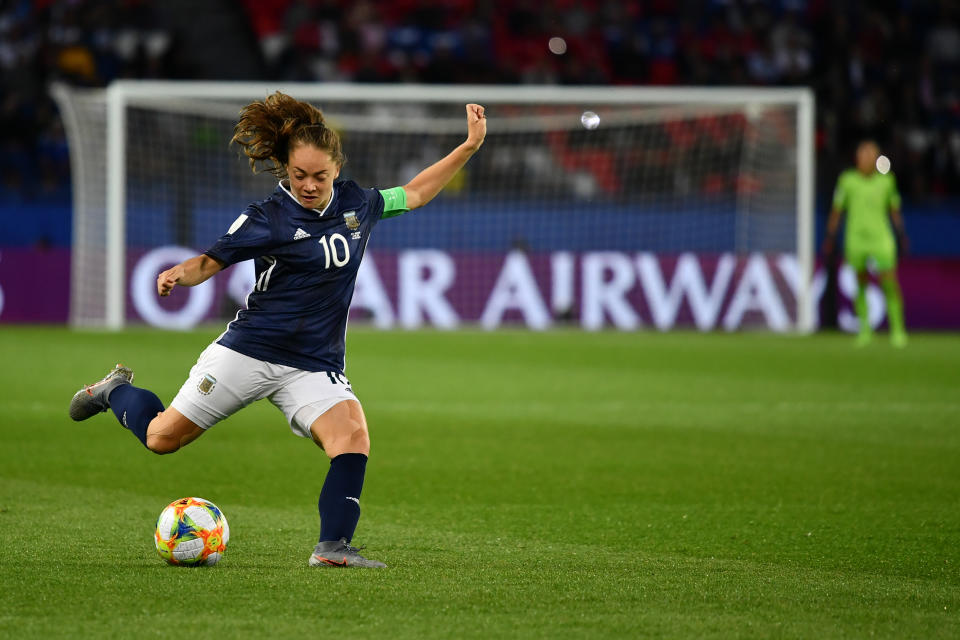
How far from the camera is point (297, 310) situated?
5074 mm

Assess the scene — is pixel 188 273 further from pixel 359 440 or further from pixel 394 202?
pixel 394 202

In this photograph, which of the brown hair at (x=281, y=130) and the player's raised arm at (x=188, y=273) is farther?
the brown hair at (x=281, y=130)

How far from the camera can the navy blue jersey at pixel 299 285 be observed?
5.02 m

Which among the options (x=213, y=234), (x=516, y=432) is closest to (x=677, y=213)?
(x=213, y=234)

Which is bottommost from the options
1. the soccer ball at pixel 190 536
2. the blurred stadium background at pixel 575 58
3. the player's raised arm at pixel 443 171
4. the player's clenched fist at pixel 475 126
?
the soccer ball at pixel 190 536

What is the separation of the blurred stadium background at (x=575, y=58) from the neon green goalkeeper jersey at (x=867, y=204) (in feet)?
8.18

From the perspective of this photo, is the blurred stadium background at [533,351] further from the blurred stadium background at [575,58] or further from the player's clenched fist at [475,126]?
the player's clenched fist at [475,126]

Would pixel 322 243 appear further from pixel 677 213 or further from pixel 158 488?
pixel 677 213

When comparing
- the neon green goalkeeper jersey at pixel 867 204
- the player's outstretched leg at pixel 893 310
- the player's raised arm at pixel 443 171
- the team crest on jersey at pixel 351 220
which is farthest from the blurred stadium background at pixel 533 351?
the neon green goalkeeper jersey at pixel 867 204

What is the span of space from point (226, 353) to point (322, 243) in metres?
0.52

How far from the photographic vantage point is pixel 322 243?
5.05 meters

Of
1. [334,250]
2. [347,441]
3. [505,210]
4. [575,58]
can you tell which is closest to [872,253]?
[505,210]

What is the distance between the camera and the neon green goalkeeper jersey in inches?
666

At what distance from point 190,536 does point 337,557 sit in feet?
1.63
